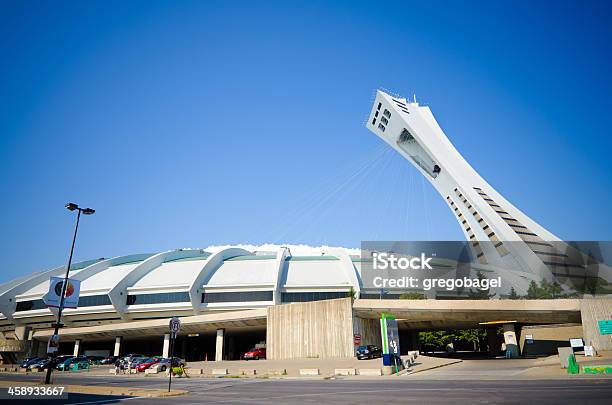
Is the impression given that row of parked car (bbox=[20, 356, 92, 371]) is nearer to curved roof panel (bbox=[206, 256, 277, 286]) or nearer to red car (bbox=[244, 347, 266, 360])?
red car (bbox=[244, 347, 266, 360])

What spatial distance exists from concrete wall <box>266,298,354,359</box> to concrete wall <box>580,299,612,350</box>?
822 inches

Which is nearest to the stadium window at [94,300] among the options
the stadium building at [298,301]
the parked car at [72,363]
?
the stadium building at [298,301]

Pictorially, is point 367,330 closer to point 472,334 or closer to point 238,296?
point 238,296

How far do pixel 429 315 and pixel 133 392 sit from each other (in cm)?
3292

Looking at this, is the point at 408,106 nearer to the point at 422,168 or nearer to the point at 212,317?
the point at 422,168

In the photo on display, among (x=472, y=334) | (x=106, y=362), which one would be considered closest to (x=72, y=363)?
(x=106, y=362)

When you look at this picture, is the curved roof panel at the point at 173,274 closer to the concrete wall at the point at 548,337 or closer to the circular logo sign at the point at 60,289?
the circular logo sign at the point at 60,289

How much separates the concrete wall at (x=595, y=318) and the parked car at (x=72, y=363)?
48.2 m

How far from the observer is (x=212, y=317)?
48.7 meters

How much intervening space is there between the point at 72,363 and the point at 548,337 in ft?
174

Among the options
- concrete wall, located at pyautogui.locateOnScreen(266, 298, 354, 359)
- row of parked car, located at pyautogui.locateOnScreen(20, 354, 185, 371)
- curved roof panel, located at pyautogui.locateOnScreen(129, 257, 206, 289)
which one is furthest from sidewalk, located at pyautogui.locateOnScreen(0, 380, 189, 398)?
curved roof panel, located at pyautogui.locateOnScreen(129, 257, 206, 289)

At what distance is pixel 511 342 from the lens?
44.4 m

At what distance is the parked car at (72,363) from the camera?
39.8 metres

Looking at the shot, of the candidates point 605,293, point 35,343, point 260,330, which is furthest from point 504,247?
point 35,343
